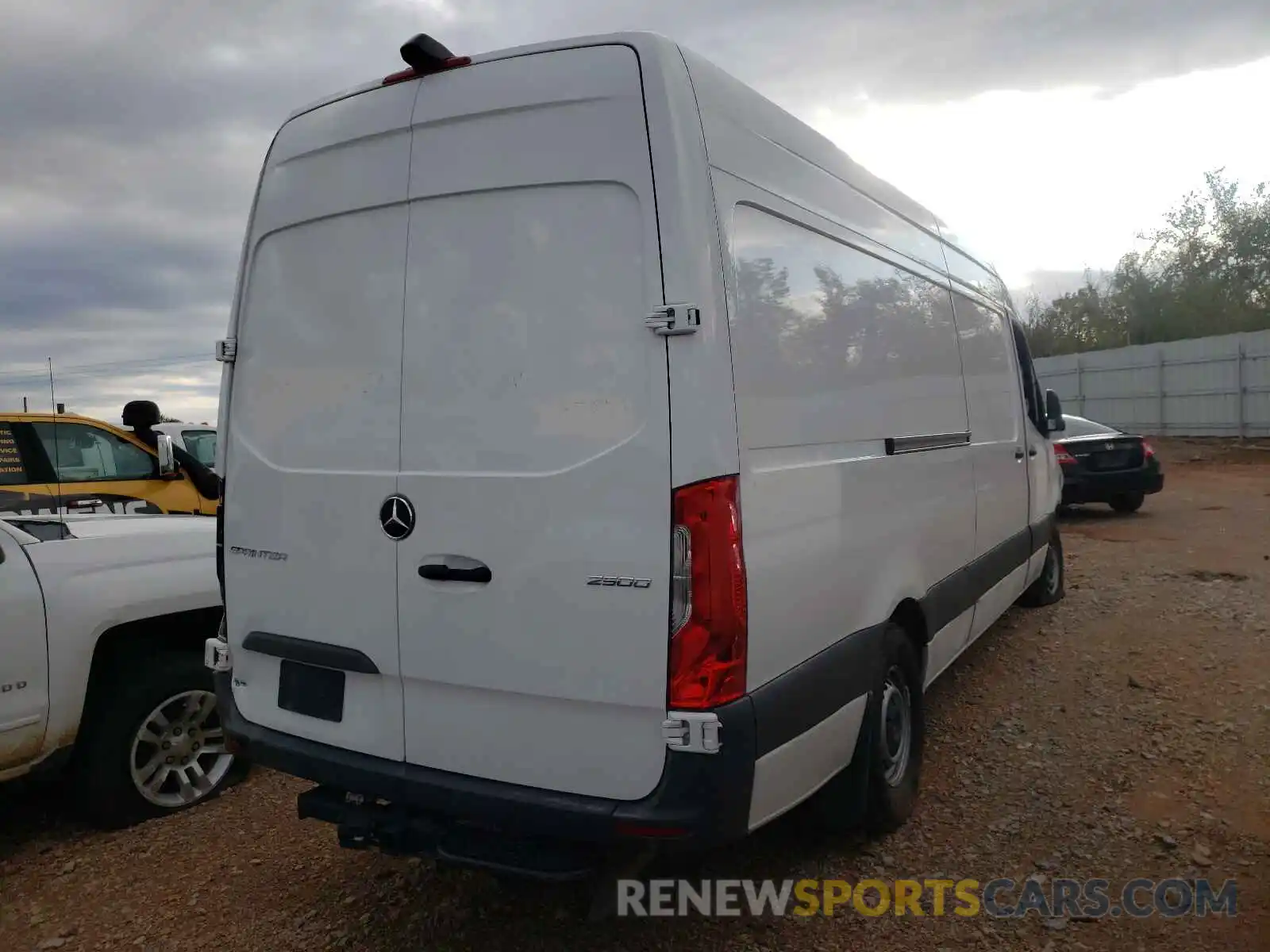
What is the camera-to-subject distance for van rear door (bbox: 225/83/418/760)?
284 cm

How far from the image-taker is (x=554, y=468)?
8.27 ft

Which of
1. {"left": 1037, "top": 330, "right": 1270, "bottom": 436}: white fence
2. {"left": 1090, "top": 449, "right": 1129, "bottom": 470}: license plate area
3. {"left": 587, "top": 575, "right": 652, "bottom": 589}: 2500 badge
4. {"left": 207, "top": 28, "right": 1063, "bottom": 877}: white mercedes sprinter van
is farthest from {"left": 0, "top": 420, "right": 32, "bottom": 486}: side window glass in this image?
{"left": 1037, "top": 330, "right": 1270, "bottom": 436}: white fence

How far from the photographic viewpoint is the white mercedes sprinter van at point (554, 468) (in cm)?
244

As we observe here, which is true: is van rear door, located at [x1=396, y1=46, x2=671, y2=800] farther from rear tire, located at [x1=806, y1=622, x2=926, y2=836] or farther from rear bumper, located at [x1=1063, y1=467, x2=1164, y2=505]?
rear bumper, located at [x1=1063, y1=467, x2=1164, y2=505]

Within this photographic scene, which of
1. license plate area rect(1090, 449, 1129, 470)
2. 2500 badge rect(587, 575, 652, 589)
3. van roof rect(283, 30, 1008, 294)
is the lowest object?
license plate area rect(1090, 449, 1129, 470)

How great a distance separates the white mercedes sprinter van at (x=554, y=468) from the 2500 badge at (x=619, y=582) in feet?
0.04

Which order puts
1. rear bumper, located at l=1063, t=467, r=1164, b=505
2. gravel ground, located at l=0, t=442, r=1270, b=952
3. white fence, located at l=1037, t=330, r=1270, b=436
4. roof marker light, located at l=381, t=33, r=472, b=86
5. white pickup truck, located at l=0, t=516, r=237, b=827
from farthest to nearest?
1. white fence, located at l=1037, t=330, r=1270, b=436
2. rear bumper, located at l=1063, t=467, r=1164, b=505
3. white pickup truck, located at l=0, t=516, r=237, b=827
4. gravel ground, located at l=0, t=442, r=1270, b=952
5. roof marker light, located at l=381, t=33, r=472, b=86

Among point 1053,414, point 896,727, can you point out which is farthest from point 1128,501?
point 896,727

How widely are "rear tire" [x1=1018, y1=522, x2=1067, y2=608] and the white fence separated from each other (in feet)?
59.2

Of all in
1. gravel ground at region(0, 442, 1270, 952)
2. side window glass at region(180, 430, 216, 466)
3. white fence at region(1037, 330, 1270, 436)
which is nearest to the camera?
gravel ground at region(0, 442, 1270, 952)

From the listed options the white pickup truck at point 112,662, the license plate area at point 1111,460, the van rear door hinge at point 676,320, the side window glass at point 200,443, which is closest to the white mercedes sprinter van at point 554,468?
the van rear door hinge at point 676,320

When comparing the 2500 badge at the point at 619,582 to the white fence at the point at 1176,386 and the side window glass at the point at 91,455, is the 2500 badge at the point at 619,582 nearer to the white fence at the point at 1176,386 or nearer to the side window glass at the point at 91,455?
the side window glass at the point at 91,455

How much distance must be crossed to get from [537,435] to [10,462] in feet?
17.5

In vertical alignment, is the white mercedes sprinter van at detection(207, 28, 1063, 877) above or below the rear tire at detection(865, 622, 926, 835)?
above
